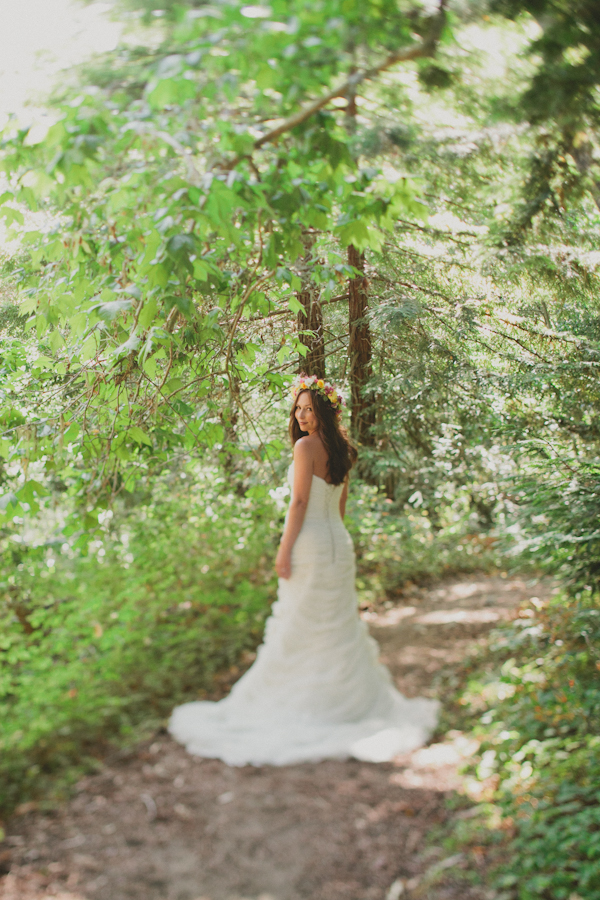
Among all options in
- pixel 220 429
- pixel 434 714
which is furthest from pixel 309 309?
pixel 434 714

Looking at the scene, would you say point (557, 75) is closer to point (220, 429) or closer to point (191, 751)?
point (220, 429)

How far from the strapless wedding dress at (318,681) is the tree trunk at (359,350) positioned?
6.22 ft

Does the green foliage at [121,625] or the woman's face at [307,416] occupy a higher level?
the woman's face at [307,416]

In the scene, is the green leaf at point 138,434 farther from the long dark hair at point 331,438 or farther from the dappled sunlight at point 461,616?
the dappled sunlight at point 461,616

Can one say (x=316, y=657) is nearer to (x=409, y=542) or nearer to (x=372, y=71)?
(x=409, y=542)

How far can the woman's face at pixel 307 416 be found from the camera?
3715 mm

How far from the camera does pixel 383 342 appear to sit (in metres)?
5.23

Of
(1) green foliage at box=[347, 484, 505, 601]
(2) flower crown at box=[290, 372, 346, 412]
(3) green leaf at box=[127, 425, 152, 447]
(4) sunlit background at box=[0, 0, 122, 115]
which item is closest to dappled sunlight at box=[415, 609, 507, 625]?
(1) green foliage at box=[347, 484, 505, 601]

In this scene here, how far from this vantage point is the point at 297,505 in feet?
11.6

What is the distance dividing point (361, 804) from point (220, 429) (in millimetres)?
2556

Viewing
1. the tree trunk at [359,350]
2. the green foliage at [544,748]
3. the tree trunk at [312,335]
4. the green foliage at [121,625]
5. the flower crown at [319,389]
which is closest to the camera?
the green foliage at [544,748]

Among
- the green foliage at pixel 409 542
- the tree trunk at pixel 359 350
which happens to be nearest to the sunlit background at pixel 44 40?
the tree trunk at pixel 359 350

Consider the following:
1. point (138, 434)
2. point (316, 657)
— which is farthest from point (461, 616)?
point (138, 434)

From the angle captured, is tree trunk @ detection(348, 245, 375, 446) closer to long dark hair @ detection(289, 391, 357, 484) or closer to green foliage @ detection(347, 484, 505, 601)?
green foliage @ detection(347, 484, 505, 601)
